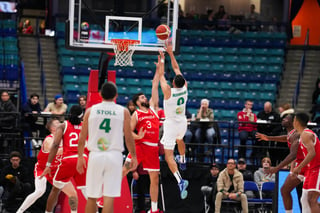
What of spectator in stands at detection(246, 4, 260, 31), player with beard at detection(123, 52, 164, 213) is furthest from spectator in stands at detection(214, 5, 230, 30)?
player with beard at detection(123, 52, 164, 213)

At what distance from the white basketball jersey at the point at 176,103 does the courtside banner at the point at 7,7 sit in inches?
476

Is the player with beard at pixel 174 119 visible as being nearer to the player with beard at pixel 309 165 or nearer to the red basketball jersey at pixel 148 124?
the red basketball jersey at pixel 148 124

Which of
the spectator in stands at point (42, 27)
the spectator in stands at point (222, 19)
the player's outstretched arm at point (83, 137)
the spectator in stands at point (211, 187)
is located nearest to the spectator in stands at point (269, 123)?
the spectator in stands at point (211, 187)

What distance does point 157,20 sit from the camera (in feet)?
75.0

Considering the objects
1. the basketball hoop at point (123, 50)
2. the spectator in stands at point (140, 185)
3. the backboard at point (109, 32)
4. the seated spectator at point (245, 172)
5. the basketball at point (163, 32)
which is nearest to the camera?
the basketball at point (163, 32)

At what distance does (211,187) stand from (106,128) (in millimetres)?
6852

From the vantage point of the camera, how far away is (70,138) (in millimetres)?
11258

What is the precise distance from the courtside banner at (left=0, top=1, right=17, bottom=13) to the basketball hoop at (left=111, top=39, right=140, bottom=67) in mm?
10813

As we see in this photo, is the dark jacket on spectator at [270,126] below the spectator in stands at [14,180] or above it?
above

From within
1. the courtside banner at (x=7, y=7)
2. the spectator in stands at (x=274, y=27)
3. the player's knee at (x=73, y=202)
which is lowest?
the player's knee at (x=73, y=202)

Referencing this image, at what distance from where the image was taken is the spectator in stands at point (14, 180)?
15203 mm

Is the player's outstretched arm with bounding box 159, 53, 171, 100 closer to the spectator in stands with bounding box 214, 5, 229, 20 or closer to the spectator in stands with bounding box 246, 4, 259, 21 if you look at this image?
the spectator in stands with bounding box 214, 5, 229, 20

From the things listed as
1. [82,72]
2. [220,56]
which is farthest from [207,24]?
[82,72]

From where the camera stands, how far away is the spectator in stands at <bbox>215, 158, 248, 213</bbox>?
15.1 metres
